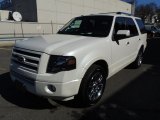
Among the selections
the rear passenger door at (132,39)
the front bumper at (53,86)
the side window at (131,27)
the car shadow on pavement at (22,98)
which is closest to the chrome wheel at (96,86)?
the front bumper at (53,86)

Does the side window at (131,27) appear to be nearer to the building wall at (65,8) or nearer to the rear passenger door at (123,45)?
the rear passenger door at (123,45)

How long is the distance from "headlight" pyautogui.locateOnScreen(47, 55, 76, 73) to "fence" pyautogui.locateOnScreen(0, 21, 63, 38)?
18158 mm

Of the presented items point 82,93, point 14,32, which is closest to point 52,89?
point 82,93

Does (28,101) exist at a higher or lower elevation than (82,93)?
lower

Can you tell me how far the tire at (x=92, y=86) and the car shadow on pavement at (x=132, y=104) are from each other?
19cm

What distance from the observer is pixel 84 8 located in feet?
103

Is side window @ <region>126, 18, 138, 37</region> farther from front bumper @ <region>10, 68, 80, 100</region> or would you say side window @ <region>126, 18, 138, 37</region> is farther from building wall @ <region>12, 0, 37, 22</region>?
building wall @ <region>12, 0, 37, 22</region>

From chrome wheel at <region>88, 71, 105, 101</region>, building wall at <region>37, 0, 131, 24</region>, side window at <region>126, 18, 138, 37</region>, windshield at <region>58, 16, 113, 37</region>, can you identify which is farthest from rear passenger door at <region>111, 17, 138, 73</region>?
building wall at <region>37, 0, 131, 24</region>

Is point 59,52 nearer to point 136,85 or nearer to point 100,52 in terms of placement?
point 100,52

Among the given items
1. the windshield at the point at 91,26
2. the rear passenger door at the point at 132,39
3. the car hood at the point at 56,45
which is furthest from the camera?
the rear passenger door at the point at 132,39

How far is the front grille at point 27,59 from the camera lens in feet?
13.0

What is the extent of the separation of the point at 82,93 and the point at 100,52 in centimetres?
95

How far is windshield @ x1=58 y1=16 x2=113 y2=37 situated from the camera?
5162 millimetres

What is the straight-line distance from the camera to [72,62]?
151 inches
